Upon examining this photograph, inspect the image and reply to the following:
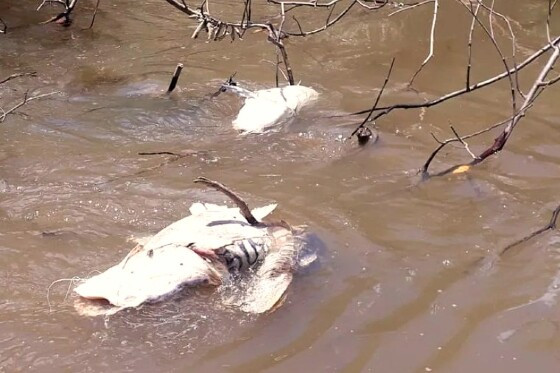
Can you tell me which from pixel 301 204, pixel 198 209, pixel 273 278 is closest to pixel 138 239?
pixel 198 209

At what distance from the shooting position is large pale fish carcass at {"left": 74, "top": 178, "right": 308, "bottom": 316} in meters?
3.31

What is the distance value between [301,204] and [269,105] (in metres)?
1.45

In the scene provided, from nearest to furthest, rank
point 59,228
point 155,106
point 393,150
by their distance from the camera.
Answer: point 59,228 < point 393,150 < point 155,106

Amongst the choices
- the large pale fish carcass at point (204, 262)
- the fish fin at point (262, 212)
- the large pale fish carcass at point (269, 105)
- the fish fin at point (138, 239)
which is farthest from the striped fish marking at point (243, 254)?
the large pale fish carcass at point (269, 105)

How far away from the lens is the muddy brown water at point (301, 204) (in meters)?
3.15

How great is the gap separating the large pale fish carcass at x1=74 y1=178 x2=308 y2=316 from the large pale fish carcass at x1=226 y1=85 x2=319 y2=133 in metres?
1.65

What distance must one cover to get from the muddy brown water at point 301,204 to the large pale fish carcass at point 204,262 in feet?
0.26

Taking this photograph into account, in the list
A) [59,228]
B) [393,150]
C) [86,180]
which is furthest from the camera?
[393,150]

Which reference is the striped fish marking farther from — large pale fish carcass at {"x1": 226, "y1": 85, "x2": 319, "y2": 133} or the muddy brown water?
large pale fish carcass at {"x1": 226, "y1": 85, "x2": 319, "y2": 133}

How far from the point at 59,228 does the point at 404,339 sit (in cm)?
199

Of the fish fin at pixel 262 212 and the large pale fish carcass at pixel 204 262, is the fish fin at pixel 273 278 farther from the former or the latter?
the fish fin at pixel 262 212

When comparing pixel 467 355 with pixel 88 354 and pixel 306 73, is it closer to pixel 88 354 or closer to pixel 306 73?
pixel 88 354

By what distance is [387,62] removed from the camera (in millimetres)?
7031

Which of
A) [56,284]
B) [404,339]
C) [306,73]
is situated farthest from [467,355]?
[306,73]
